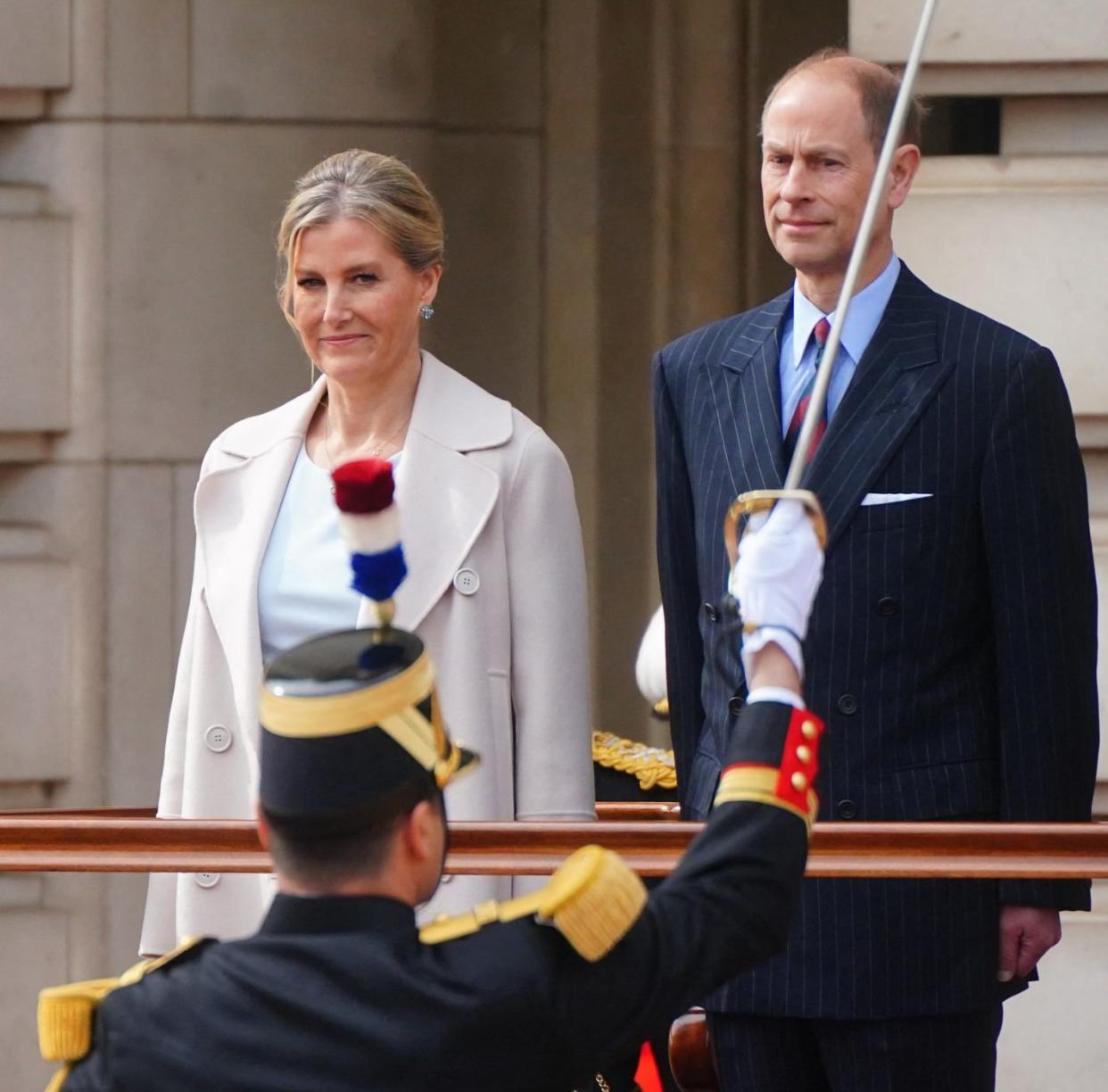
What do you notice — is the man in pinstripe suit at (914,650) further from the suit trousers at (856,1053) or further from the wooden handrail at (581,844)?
the wooden handrail at (581,844)

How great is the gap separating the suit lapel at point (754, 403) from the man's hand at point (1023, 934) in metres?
0.64

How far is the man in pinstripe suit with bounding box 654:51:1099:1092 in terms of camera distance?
3072 millimetres

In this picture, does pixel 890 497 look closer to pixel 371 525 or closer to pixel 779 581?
pixel 779 581

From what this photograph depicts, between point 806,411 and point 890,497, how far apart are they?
6.8 inches

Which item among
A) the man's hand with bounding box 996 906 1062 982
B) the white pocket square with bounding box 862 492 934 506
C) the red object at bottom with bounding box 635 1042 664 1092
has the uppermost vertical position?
the white pocket square with bounding box 862 492 934 506

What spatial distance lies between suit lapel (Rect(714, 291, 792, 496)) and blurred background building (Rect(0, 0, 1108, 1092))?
1.68 meters

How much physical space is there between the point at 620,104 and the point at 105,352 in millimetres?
1311

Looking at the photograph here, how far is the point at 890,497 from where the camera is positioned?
311 cm

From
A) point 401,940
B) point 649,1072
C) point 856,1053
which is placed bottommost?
point 649,1072

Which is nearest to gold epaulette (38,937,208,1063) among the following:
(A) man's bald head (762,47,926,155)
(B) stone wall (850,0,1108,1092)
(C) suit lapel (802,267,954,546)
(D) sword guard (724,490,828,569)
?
(D) sword guard (724,490,828,569)

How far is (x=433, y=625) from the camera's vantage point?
3.43 meters

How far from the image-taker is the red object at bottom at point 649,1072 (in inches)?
155

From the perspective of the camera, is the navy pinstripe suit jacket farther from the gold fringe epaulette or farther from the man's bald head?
the gold fringe epaulette

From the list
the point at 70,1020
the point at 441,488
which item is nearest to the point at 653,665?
Answer: the point at 441,488
